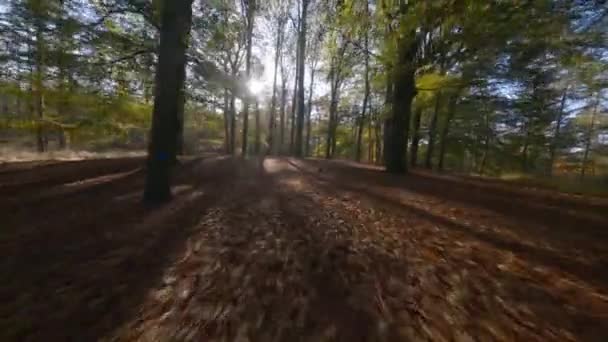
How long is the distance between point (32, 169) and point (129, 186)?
13.4ft

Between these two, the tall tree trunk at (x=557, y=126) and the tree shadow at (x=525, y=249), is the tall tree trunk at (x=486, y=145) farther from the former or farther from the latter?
the tree shadow at (x=525, y=249)

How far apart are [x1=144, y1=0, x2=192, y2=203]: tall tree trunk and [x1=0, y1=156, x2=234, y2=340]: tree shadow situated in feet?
1.64

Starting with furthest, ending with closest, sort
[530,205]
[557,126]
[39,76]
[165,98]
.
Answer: [557,126] < [39,76] < [530,205] < [165,98]

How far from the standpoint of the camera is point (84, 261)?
3086mm

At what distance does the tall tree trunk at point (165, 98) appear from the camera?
4875 millimetres

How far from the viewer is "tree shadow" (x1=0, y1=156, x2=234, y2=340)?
2176mm

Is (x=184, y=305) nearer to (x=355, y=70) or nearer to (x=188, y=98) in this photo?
(x=188, y=98)

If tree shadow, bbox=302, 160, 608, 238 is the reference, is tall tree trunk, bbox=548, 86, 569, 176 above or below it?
above

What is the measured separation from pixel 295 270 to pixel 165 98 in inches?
146

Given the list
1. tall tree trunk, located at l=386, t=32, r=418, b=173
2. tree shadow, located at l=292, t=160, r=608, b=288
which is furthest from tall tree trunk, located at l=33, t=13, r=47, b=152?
tall tree trunk, located at l=386, t=32, r=418, b=173

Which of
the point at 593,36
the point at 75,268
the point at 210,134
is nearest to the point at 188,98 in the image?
the point at 75,268

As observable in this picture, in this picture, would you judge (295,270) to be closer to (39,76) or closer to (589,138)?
(39,76)

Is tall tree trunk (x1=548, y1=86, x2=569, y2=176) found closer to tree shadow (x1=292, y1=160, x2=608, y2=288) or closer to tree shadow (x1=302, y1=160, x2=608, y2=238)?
tree shadow (x1=302, y1=160, x2=608, y2=238)

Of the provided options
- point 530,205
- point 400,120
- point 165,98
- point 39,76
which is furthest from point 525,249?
point 39,76
